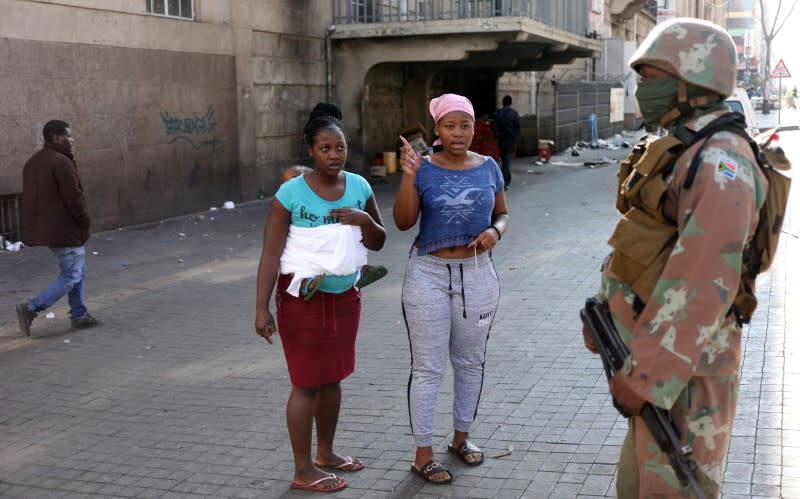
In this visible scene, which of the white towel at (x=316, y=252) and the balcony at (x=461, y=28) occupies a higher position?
the balcony at (x=461, y=28)

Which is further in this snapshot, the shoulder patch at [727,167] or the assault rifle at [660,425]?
the assault rifle at [660,425]

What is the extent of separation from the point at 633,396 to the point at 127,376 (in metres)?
4.48

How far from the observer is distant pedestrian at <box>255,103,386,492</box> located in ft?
13.1

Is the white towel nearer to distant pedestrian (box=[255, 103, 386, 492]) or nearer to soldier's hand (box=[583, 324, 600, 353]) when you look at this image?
distant pedestrian (box=[255, 103, 386, 492])

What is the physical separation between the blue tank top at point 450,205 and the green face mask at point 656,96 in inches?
61.2

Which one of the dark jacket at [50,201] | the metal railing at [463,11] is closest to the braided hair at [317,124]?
the dark jacket at [50,201]

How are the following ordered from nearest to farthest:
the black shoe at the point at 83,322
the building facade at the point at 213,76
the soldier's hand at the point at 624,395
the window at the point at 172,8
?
the soldier's hand at the point at 624,395 < the black shoe at the point at 83,322 < the building facade at the point at 213,76 < the window at the point at 172,8

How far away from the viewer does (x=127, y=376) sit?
6.13 metres

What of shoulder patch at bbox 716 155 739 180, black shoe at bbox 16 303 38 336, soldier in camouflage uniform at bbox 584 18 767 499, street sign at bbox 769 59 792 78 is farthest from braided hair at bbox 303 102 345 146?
street sign at bbox 769 59 792 78

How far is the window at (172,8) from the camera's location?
13062 mm

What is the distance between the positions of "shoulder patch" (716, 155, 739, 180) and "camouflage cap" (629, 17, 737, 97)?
26cm

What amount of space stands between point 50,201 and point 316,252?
13.0 ft

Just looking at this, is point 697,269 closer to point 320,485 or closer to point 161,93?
point 320,485

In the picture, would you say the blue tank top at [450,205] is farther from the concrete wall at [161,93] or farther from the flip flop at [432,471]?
the concrete wall at [161,93]
